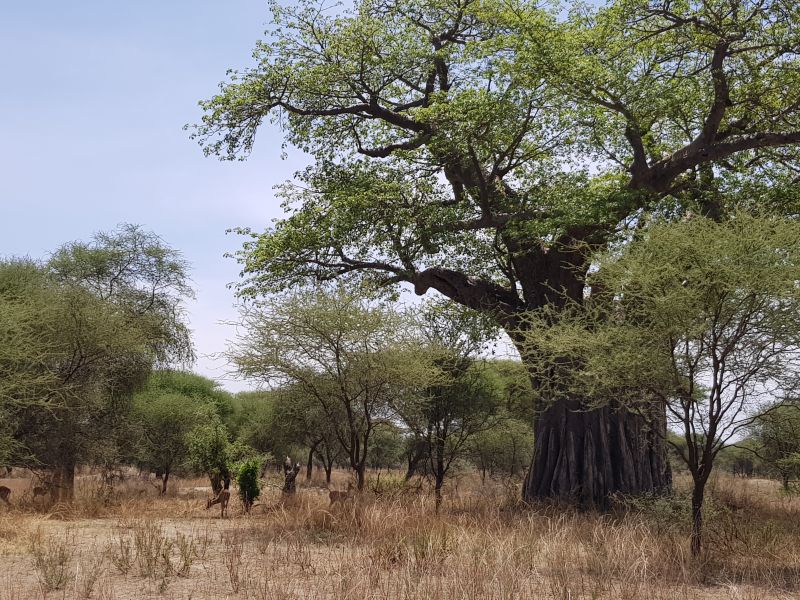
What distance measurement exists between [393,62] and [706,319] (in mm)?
9560

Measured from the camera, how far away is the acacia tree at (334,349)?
15102 mm

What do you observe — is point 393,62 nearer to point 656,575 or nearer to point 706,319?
point 706,319

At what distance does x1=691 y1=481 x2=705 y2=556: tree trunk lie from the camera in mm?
9625

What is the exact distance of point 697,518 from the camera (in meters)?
9.77

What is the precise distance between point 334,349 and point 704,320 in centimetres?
781

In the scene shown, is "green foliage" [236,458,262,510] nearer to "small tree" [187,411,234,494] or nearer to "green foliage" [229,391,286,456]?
"small tree" [187,411,234,494]

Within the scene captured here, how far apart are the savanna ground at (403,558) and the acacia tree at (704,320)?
1098 mm

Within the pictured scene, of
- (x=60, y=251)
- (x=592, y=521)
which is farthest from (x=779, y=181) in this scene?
(x=60, y=251)

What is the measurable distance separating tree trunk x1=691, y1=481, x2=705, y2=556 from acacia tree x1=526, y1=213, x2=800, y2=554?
0.04 feet

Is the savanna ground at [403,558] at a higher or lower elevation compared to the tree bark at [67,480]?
lower

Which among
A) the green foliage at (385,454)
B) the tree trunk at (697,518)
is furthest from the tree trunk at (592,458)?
the green foliage at (385,454)

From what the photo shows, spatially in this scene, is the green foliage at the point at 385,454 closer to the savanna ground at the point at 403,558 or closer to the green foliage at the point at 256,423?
the green foliage at the point at 256,423

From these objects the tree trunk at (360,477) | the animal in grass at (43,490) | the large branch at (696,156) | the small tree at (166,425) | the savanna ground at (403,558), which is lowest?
the savanna ground at (403,558)

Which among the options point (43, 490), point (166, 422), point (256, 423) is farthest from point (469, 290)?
point (256, 423)
